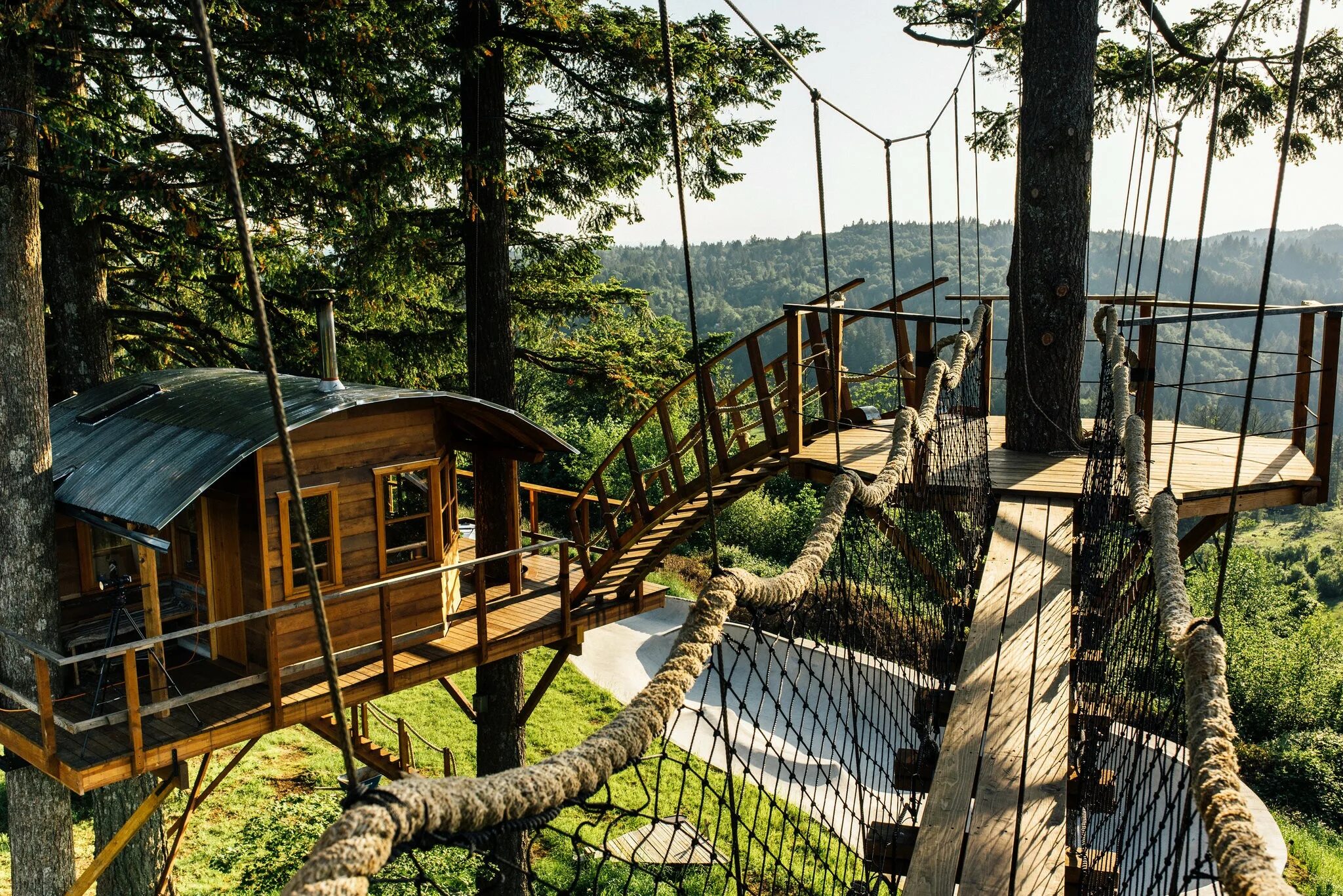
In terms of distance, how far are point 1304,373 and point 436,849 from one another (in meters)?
9.99

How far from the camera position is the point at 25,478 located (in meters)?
6.44

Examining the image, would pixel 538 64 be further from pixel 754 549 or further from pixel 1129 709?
pixel 754 549

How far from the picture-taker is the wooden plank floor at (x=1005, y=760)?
94.6 inches

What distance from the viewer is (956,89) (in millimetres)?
7566

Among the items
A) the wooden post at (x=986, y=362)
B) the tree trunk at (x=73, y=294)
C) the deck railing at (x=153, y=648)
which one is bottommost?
the deck railing at (x=153, y=648)

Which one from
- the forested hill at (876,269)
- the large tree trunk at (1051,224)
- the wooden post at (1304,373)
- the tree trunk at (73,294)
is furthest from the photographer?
the forested hill at (876,269)

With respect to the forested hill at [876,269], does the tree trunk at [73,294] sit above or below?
above

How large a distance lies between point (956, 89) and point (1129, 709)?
5.73 m

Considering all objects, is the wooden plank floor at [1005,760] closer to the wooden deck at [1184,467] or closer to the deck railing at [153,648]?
the wooden deck at [1184,467]

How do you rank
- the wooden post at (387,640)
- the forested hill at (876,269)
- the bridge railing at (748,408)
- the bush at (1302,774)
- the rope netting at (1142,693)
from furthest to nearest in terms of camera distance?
1. the forested hill at (876,269)
2. the bush at (1302,774)
3. the bridge railing at (748,408)
4. the wooden post at (387,640)
5. the rope netting at (1142,693)

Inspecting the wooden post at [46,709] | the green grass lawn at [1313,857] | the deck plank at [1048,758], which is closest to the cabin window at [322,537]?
the wooden post at [46,709]

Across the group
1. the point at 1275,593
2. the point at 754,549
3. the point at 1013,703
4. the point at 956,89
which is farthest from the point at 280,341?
the point at 1275,593

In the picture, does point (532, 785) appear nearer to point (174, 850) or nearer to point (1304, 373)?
point (1304, 373)

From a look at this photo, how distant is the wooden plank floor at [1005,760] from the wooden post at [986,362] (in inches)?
149
